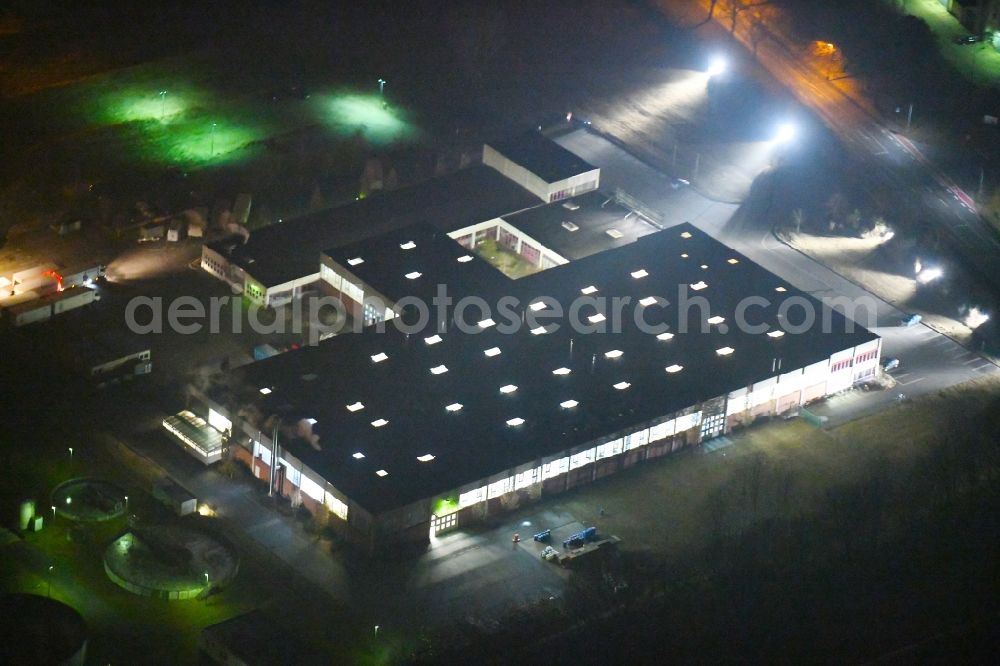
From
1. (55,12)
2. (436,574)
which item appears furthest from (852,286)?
(55,12)

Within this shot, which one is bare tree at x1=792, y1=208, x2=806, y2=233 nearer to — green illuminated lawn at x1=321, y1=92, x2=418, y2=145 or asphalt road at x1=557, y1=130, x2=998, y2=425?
asphalt road at x1=557, y1=130, x2=998, y2=425

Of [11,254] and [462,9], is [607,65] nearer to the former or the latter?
[462,9]

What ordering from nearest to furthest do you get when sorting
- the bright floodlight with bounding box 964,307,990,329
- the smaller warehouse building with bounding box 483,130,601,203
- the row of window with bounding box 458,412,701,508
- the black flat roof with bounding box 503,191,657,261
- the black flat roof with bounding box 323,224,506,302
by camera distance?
the row of window with bounding box 458,412,701,508 → the black flat roof with bounding box 323,224,506,302 → the bright floodlight with bounding box 964,307,990,329 → the black flat roof with bounding box 503,191,657,261 → the smaller warehouse building with bounding box 483,130,601,203

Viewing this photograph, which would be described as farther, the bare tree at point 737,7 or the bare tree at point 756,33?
the bare tree at point 737,7

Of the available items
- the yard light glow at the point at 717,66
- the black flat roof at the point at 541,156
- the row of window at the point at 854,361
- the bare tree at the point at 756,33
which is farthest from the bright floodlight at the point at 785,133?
the row of window at the point at 854,361

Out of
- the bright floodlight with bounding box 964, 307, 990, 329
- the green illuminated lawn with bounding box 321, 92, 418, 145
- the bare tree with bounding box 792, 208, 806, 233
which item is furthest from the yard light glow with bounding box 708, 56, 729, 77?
the bright floodlight with bounding box 964, 307, 990, 329

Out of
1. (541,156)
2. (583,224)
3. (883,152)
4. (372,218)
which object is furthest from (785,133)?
(372,218)

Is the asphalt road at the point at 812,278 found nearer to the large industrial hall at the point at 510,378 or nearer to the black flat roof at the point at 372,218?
the large industrial hall at the point at 510,378
